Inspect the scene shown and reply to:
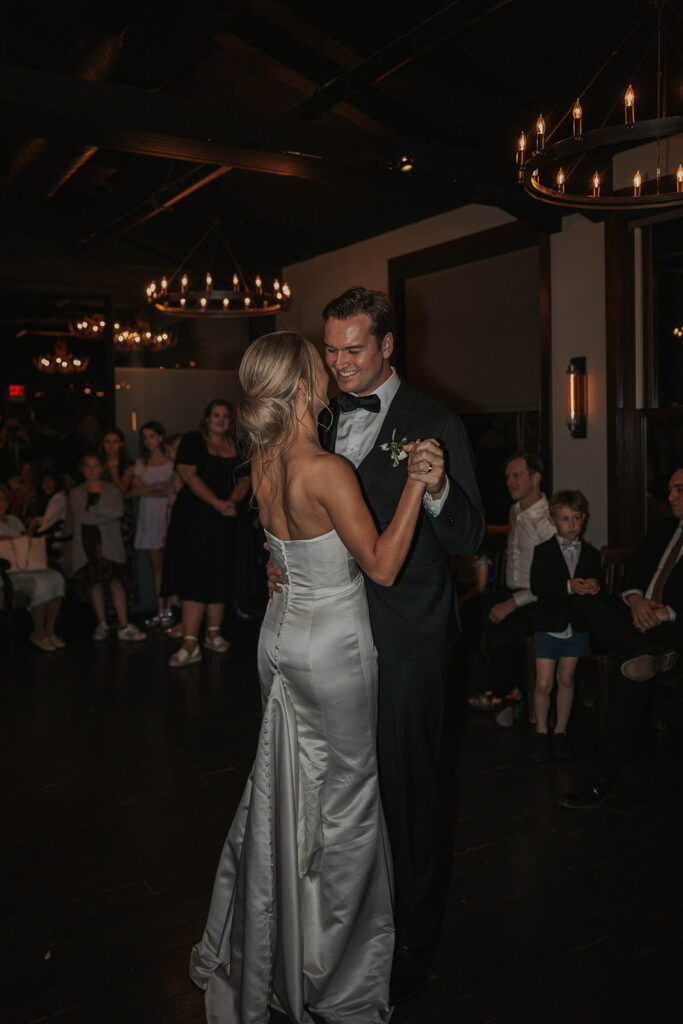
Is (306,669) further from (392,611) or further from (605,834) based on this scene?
(605,834)

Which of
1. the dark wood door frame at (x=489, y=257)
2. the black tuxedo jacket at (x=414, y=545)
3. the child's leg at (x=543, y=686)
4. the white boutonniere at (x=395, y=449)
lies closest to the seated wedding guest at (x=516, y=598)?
the child's leg at (x=543, y=686)

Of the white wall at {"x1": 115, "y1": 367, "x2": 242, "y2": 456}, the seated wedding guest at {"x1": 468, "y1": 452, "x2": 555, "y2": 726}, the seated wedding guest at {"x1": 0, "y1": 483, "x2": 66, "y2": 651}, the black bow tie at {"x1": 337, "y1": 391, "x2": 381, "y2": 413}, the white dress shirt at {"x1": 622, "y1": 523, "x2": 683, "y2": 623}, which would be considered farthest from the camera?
the white wall at {"x1": 115, "y1": 367, "x2": 242, "y2": 456}

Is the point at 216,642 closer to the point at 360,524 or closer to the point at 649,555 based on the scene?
the point at 649,555

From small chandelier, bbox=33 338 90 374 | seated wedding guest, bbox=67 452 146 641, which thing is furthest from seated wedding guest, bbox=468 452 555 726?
small chandelier, bbox=33 338 90 374

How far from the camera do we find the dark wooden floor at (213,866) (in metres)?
2.20

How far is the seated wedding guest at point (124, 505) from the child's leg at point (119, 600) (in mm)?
54

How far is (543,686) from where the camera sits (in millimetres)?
3896

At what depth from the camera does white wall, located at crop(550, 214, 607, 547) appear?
5621 mm

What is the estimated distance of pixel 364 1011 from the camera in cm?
203

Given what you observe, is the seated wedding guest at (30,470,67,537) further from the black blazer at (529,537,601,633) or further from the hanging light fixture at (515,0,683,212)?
the hanging light fixture at (515,0,683,212)

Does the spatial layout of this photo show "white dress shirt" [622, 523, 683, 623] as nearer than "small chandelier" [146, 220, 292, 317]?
Yes

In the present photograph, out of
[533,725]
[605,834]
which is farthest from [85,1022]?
[533,725]

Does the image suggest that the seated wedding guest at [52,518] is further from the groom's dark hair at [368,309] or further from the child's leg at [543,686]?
the groom's dark hair at [368,309]

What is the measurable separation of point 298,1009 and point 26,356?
8.05m
